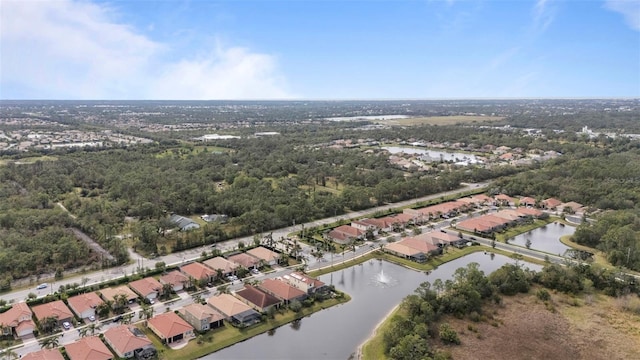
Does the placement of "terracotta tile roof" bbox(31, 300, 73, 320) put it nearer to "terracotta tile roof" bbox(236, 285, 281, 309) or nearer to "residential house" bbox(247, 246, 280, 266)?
"terracotta tile roof" bbox(236, 285, 281, 309)

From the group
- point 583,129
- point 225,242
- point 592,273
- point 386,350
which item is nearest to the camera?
point 386,350

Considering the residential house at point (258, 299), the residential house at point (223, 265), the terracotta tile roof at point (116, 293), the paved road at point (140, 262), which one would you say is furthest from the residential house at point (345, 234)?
the terracotta tile roof at point (116, 293)

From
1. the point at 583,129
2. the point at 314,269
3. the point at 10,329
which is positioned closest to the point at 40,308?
the point at 10,329

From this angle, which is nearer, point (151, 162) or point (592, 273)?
point (592, 273)

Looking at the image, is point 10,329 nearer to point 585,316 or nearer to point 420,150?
point 585,316

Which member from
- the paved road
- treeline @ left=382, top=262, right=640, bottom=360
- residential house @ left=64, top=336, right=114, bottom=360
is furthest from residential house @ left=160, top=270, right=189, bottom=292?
treeline @ left=382, top=262, right=640, bottom=360

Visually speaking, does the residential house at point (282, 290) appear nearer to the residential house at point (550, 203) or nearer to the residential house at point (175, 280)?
the residential house at point (175, 280)

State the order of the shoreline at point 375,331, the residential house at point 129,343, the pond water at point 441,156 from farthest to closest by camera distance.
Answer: the pond water at point 441,156 < the shoreline at point 375,331 < the residential house at point 129,343

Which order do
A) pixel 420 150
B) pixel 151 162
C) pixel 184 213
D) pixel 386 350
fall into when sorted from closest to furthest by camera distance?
pixel 386 350 → pixel 184 213 → pixel 151 162 → pixel 420 150
